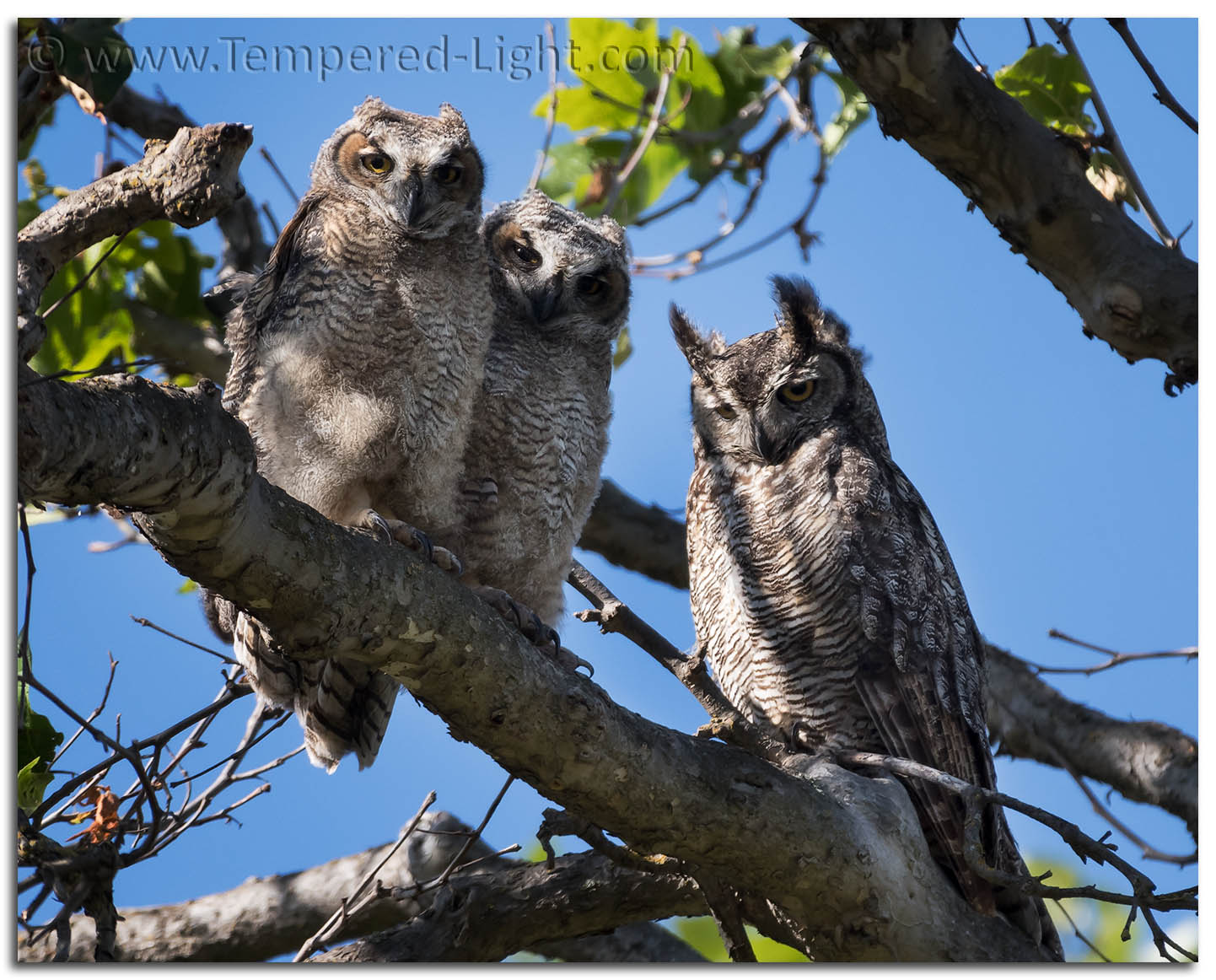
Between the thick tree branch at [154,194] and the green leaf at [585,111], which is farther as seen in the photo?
the green leaf at [585,111]

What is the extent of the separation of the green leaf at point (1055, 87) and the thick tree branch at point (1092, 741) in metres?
2.36

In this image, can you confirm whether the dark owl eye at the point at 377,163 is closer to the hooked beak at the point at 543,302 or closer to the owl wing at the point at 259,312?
the owl wing at the point at 259,312

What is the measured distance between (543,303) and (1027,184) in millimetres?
1309

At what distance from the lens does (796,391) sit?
4.05 metres

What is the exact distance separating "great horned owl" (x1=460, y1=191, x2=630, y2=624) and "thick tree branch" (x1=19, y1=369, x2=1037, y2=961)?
62 cm

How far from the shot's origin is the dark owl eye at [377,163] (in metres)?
2.92

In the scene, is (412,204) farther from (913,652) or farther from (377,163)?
(913,652)

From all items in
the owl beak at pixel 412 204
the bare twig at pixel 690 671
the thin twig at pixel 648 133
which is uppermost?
the thin twig at pixel 648 133

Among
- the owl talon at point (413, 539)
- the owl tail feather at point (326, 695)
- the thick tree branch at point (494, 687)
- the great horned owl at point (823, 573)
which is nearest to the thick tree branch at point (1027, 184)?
the thick tree branch at point (494, 687)

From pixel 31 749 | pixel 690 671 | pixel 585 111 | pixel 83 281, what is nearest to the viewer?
pixel 83 281

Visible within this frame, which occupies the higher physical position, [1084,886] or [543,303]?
[543,303]

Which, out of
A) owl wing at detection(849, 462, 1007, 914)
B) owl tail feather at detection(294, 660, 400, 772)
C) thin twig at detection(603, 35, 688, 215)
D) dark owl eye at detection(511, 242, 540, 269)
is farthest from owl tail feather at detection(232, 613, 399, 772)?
thin twig at detection(603, 35, 688, 215)

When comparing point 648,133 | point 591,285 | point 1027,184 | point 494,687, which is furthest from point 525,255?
point 494,687

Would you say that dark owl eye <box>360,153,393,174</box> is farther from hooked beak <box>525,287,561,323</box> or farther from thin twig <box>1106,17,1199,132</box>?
thin twig <box>1106,17,1199,132</box>
